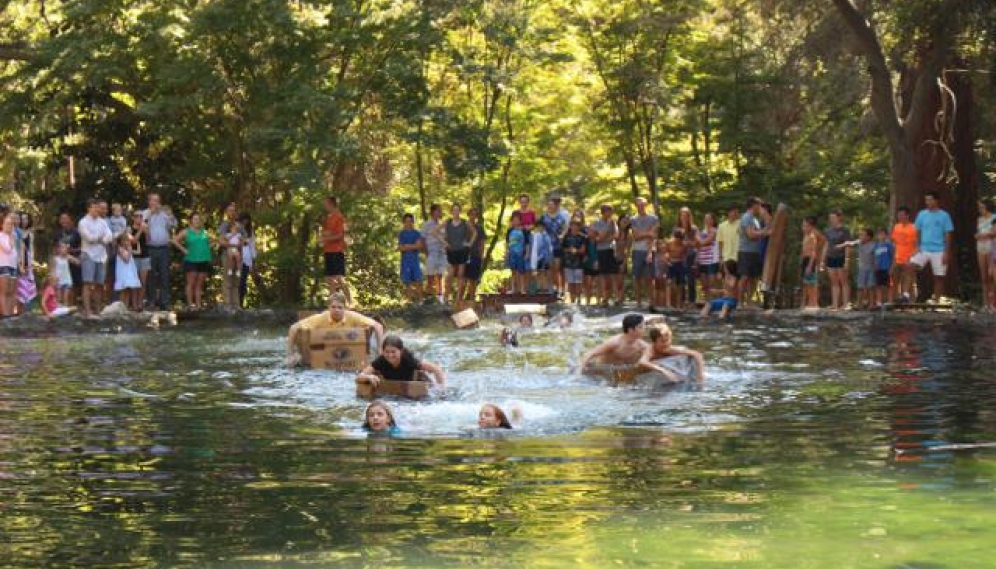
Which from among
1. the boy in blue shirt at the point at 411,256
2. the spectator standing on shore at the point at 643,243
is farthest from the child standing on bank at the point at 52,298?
the spectator standing on shore at the point at 643,243

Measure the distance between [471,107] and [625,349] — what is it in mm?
21085

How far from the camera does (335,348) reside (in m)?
18.7

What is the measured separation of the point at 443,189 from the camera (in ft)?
130

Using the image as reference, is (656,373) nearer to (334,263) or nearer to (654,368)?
(654,368)

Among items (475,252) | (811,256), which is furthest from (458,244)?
(811,256)

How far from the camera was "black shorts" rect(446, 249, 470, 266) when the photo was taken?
29.8m

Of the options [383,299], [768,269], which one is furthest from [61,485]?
[383,299]

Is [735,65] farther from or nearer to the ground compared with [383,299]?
farther from the ground

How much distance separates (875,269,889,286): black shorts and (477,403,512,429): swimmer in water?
14841 mm

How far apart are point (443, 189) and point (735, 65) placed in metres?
8.04

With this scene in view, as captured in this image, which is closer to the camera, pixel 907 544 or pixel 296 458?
pixel 907 544

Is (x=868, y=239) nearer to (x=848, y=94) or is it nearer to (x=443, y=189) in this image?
(x=848, y=94)

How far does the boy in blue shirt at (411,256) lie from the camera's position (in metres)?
30.1

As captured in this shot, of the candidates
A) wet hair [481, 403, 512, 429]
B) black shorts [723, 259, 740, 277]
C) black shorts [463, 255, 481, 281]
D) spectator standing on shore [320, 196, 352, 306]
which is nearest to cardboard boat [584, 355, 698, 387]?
wet hair [481, 403, 512, 429]
